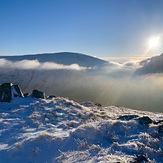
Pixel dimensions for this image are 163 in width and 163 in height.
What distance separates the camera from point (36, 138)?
641 inches

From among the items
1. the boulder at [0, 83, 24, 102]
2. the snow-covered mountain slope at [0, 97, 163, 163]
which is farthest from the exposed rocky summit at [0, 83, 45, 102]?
the snow-covered mountain slope at [0, 97, 163, 163]

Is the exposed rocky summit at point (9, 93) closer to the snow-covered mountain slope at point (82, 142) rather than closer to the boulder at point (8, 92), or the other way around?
the boulder at point (8, 92)

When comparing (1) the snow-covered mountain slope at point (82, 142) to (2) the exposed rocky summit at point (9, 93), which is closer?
(1) the snow-covered mountain slope at point (82, 142)

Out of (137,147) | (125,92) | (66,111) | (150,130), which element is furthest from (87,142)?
(125,92)

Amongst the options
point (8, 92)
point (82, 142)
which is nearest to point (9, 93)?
point (8, 92)

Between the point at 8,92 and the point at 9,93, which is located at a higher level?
the point at 8,92

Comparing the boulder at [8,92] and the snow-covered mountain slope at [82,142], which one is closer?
the snow-covered mountain slope at [82,142]

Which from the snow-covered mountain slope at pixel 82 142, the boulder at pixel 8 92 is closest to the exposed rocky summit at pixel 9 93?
the boulder at pixel 8 92

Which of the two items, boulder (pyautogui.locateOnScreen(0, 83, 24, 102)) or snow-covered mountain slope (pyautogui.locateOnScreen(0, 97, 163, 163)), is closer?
snow-covered mountain slope (pyautogui.locateOnScreen(0, 97, 163, 163))

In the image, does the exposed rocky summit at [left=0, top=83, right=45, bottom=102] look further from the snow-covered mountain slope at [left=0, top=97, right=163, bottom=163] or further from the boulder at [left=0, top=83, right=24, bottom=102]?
the snow-covered mountain slope at [left=0, top=97, right=163, bottom=163]

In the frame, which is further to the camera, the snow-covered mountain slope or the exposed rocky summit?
the exposed rocky summit

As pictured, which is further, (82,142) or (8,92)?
(8,92)

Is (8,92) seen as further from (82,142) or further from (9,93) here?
(82,142)

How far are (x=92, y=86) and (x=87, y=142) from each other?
17958cm
